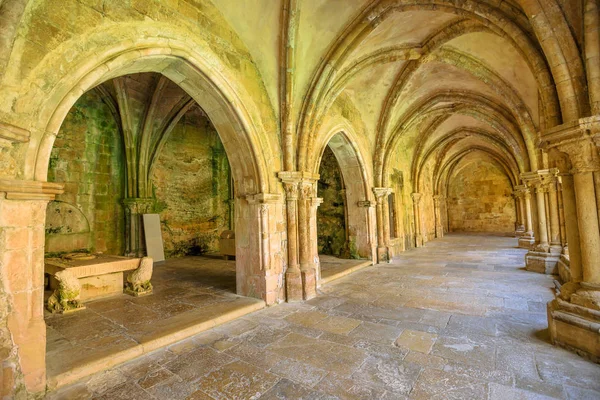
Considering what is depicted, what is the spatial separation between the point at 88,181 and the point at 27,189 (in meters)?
7.02

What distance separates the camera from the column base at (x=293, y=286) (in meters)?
4.95

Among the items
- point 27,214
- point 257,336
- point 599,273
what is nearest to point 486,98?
point 599,273

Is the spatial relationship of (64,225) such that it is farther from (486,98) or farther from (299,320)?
(486,98)

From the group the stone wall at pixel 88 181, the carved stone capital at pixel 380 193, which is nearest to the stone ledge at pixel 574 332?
the carved stone capital at pixel 380 193

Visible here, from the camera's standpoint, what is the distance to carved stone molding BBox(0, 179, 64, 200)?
7.39 ft

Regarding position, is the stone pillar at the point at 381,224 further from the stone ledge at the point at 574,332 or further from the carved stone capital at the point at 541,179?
the stone ledge at the point at 574,332

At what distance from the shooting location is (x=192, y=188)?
10914 mm

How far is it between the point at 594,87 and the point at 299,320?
13.7 feet

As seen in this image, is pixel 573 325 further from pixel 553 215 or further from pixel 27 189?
pixel 553 215

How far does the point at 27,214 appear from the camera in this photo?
7.83 feet

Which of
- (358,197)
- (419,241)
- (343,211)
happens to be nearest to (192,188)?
(343,211)

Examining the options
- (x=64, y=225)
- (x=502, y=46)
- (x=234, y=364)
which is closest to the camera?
(x=234, y=364)

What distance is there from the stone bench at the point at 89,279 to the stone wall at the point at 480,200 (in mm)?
21020

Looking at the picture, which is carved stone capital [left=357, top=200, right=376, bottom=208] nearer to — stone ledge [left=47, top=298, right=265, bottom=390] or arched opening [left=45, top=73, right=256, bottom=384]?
arched opening [left=45, top=73, right=256, bottom=384]
